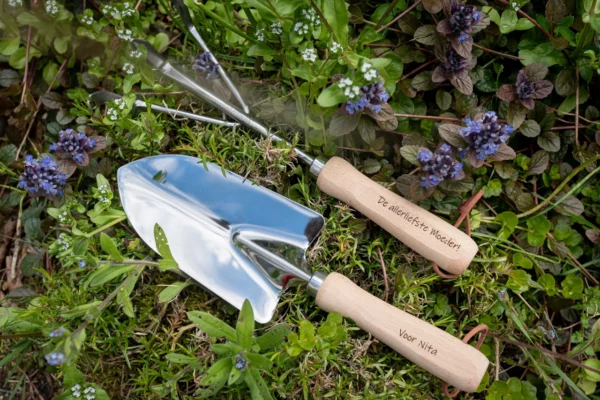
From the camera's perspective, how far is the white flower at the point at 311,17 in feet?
4.80

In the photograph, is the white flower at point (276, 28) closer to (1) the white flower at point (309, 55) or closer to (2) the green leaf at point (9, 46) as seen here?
(1) the white flower at point (309, 55)

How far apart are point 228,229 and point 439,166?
25.2 inches

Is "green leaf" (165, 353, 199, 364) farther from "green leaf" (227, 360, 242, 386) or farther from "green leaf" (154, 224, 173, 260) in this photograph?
"green leaf" (154, 224, 173, 260)

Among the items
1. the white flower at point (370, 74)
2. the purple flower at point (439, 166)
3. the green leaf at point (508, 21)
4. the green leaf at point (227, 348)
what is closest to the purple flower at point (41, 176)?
the green leaf at point (227, 348)

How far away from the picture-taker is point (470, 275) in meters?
1.64

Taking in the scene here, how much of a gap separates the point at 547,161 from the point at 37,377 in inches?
66.8

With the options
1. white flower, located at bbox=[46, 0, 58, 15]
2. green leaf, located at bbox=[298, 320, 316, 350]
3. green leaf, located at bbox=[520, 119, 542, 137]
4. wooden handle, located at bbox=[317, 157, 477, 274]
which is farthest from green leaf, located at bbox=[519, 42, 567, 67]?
white flower, located at bbox=[46, 0, 58, 15]

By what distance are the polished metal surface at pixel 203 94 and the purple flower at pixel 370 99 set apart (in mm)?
265

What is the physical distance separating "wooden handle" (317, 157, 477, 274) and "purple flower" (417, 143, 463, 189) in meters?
0.11

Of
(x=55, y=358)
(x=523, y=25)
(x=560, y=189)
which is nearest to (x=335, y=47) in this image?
(x=523, y=25)

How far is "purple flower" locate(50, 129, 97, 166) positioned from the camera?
64.3 inches

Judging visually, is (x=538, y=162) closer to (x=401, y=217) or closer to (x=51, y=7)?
(x=401, y=217)

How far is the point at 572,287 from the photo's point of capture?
168cm

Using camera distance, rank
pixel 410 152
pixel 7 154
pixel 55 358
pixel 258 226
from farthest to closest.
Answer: pixel 7 154 < pixel 258 226 < pixel 410 152 < pixel 55 358
